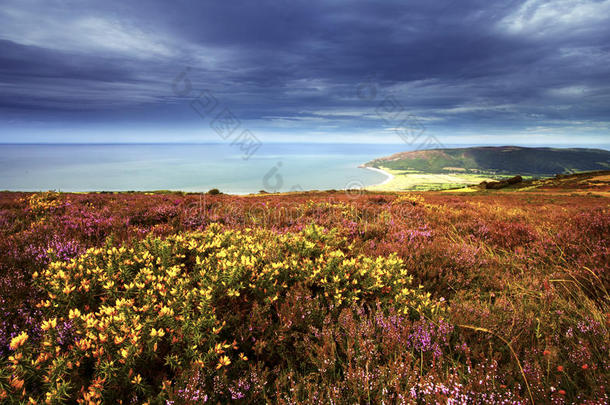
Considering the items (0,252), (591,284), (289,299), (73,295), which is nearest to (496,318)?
(289,299)

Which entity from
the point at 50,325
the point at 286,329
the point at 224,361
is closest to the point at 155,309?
the point at 50,325

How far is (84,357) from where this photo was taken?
2.08 m

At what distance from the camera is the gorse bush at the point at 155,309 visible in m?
1.88

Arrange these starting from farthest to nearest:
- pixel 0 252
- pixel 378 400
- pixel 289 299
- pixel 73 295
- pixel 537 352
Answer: pixel 0 252 < pixel 289 299 < pixel 73 295 < pixel 537 352 < pixel 378 400

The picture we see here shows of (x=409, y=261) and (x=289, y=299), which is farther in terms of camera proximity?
(x=409, y=261)

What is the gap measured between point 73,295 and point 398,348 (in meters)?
3.23

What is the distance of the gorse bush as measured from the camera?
188cm

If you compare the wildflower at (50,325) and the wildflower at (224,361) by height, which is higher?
the wildflower at (50,325)

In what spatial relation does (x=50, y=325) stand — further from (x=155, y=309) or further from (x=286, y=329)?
(x=286, y=329)

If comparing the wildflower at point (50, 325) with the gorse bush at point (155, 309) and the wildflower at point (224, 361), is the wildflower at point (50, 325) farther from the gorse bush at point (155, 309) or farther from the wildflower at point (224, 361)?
the wildflower at point (224, 361)

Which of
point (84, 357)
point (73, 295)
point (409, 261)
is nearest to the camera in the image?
point (84, 357)

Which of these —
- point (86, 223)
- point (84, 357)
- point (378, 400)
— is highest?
point (86, 223)

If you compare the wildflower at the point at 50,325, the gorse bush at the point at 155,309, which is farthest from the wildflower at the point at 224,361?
the wildflower at the point at 50,325

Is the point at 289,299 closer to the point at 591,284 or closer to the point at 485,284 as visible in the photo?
the point at 485,284
